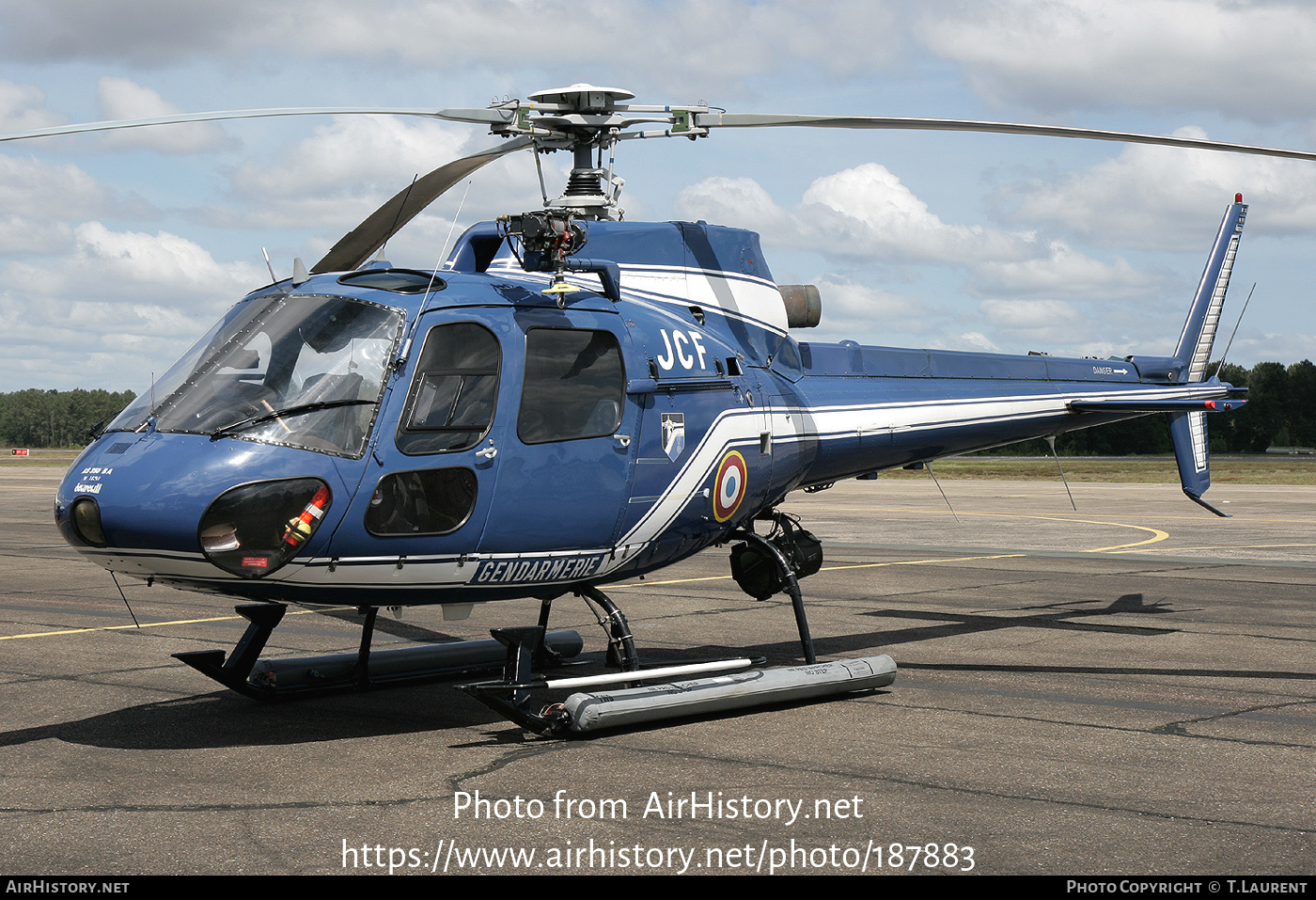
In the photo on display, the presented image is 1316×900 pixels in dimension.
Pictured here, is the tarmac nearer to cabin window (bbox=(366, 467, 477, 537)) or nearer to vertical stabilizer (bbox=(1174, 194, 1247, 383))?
cabin window (bbox=(366, 467, 477, 537))

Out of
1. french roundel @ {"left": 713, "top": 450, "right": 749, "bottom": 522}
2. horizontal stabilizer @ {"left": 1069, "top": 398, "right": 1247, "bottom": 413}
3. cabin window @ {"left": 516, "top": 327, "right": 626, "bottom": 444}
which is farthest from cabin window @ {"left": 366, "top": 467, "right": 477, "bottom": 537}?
horizontal stabilizer @ {"left": 1069, "top": 398, "right": 1247, "bottom": 413}

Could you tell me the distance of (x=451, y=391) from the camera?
8.38m

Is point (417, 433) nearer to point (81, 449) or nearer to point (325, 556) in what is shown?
point (325, 556)

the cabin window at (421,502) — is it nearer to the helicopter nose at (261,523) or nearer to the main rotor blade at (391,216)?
the helicopter nose at (261,523)

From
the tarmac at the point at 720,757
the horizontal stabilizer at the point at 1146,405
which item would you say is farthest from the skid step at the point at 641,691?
the horizontal stabilizer at the point at 1146,405

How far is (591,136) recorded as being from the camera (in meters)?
9.63

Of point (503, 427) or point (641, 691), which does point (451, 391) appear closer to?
point (503, 427)

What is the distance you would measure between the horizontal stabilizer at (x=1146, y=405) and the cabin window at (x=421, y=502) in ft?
27.1

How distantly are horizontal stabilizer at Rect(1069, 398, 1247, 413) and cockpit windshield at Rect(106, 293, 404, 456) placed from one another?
8.63 m

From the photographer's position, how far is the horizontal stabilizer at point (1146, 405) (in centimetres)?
1398

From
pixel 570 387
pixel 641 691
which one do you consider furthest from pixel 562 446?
pixel 641 691

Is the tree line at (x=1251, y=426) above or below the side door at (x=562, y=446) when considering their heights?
below

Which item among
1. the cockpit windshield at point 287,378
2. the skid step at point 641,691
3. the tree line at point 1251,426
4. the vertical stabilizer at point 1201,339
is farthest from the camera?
the tree line at point 1251,426
